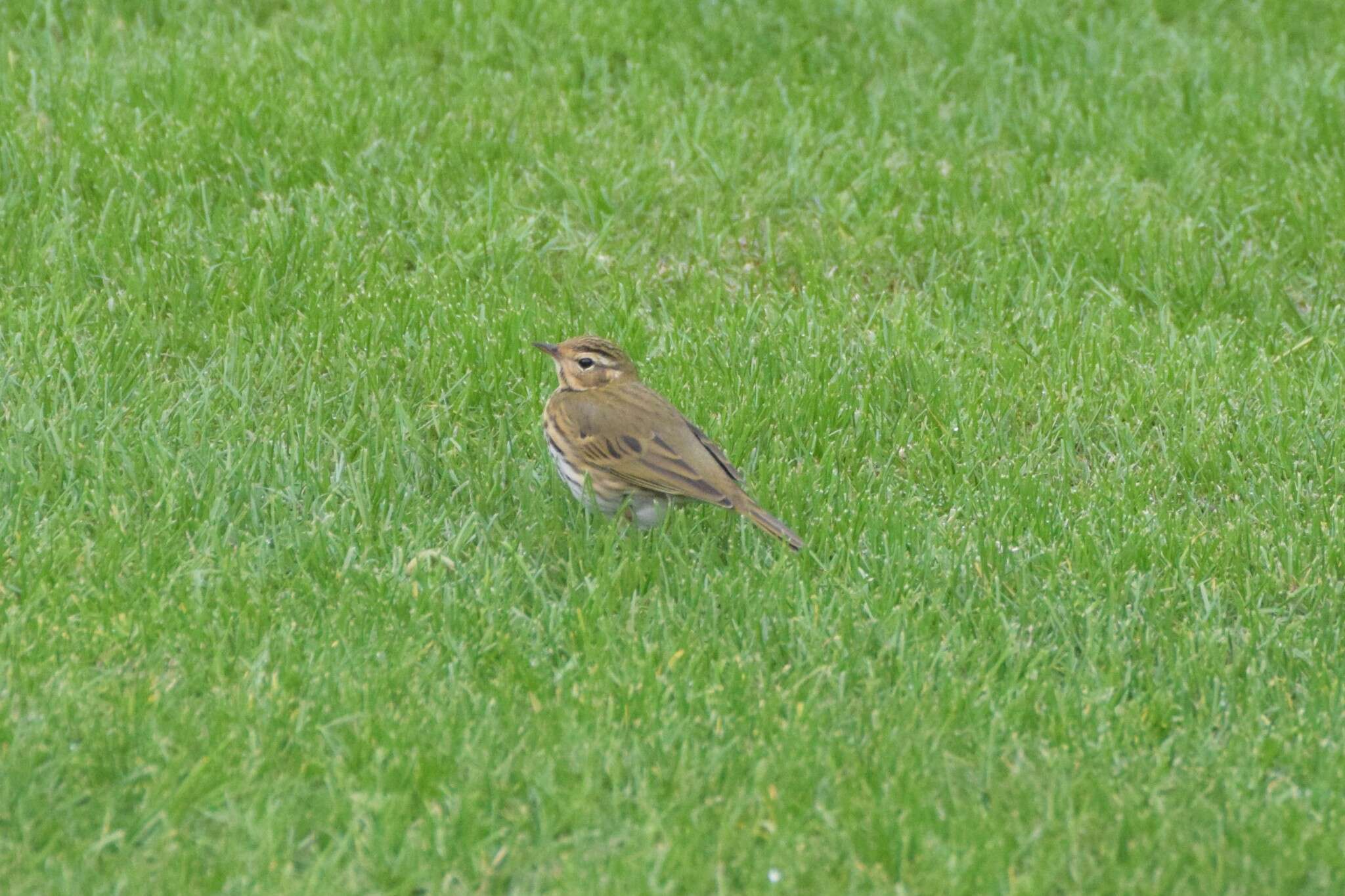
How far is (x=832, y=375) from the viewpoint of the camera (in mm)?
6980

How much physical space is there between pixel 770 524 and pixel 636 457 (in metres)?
0.53

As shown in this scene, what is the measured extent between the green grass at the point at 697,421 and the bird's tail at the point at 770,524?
95 mm

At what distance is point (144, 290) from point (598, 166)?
2.33 metres

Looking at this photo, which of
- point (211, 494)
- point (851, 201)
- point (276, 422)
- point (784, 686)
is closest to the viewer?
point (784, 686)

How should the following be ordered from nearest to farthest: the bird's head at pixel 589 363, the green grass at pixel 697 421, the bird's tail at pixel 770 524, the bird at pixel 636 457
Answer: the green grass at pixel 697 421
the bird's tail at pixel 770 524
the bird at pixel 636 457
the bird's head at pixel 589 363

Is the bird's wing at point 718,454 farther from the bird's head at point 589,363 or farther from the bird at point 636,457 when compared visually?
the bird's head at point 589,363

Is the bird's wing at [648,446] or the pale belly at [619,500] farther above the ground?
the bird's wing at [648,446]

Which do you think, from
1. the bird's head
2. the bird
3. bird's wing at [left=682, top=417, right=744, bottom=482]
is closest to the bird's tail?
the bird

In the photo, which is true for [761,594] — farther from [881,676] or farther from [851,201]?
[851,201]

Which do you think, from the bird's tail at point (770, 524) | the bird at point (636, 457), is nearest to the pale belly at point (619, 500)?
the bird at point (636, 457)

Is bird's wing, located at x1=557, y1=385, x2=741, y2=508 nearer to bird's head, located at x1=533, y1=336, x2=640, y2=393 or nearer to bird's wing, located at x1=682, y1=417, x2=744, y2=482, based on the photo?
bird's wing, located at x1=682, y1=417, x2=744, y2=482

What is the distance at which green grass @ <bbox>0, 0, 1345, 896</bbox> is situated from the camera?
4.41m

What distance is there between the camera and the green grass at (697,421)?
14.5 ft

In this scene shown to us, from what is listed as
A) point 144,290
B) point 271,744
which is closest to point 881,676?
point 271,744
